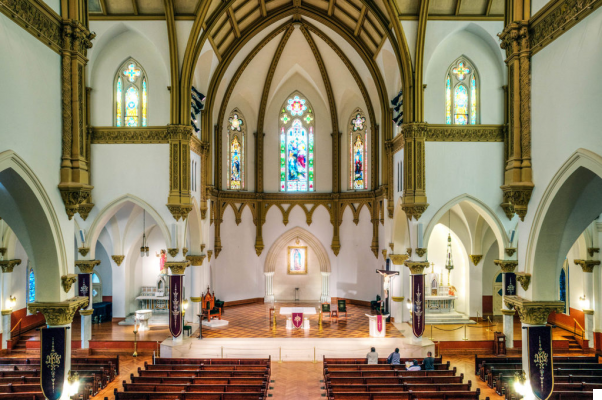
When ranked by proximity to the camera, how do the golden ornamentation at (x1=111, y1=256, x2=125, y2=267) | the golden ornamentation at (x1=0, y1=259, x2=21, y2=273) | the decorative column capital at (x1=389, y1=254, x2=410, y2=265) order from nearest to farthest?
the golden ornamentation at (x1=0, y1=259, x2=21, y2=273) < the decorative column capital at (x1=389, y1=254, x2=410, y2=265) < the golden ornamentation at (x1=111, y1=256, x2=125, y2=267)

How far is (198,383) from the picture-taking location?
44.4 ft

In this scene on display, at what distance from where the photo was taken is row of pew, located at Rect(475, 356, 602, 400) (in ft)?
42.9

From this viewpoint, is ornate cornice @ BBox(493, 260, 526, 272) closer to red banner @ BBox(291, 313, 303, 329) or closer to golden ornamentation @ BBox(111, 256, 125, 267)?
red banner @ BBox(291, 313, 303, 329)

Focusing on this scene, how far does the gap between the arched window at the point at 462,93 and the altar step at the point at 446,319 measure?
10.2 m

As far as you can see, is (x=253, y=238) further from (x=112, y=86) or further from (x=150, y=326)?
(x=112, y=86)

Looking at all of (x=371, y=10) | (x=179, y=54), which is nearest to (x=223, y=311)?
(x=179, y=54)

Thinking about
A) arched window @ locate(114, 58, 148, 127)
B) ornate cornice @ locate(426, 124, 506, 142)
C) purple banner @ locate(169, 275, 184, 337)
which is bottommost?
purple banner @ locate(169, 275, 184, 337)

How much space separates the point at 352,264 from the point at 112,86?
1676 centimetres

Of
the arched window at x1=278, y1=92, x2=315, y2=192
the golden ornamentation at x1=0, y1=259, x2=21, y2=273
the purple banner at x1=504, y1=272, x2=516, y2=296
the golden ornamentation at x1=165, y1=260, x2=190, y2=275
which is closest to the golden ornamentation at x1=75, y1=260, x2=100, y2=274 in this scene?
the golden ornamentation at x1=165, y1=260, x2=190, y2=275

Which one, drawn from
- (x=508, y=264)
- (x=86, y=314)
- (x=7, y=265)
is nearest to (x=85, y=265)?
(x=86, y=314)

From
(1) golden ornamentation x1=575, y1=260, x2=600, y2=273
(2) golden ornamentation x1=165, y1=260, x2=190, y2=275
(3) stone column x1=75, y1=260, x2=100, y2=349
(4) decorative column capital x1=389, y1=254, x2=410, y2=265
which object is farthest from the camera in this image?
(4) decorative column capital x1=389, y1=254, x2=410, y2=265

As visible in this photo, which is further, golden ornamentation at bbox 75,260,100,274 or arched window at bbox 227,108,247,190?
arched window at bbox 227,108,247,190

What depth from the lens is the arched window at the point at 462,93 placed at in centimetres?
1970

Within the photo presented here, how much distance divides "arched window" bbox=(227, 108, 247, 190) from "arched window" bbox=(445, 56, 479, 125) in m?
13.7
